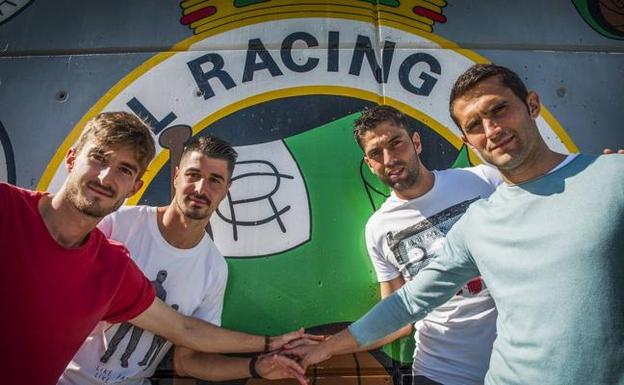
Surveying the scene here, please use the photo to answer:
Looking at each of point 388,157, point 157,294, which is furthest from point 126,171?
point 388,157

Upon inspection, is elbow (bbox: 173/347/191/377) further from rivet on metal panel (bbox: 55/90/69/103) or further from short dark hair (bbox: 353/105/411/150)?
rivet on metal panel (bbox: 55/90/69/103)

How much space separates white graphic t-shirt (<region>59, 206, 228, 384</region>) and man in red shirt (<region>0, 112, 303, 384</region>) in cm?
17

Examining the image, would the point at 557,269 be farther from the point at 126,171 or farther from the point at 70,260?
the point at 70,260

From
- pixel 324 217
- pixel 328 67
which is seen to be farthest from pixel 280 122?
pixel 324 217

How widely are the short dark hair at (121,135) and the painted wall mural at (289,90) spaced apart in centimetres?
46

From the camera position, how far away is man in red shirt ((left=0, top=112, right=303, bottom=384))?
145cm

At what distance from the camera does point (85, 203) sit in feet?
4.89

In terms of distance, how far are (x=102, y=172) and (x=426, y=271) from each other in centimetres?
119

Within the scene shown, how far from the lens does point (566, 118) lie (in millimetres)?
2207

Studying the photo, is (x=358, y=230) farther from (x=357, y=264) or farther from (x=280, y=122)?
(x=280, y=122)

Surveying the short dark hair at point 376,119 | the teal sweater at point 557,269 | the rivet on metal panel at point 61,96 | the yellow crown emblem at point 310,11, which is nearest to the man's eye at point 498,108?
the teal sweater at point 557,269

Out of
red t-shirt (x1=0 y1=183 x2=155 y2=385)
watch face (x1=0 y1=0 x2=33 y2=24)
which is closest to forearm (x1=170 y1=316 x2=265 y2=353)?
red t-shirt (x1=0 y1=183 x2=155 y2=385)

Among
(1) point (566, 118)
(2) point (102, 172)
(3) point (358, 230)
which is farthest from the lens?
(1) point (566, 118)

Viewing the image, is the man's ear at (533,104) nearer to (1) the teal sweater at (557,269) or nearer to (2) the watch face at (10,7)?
(1) the teal sweater at (557,269)
